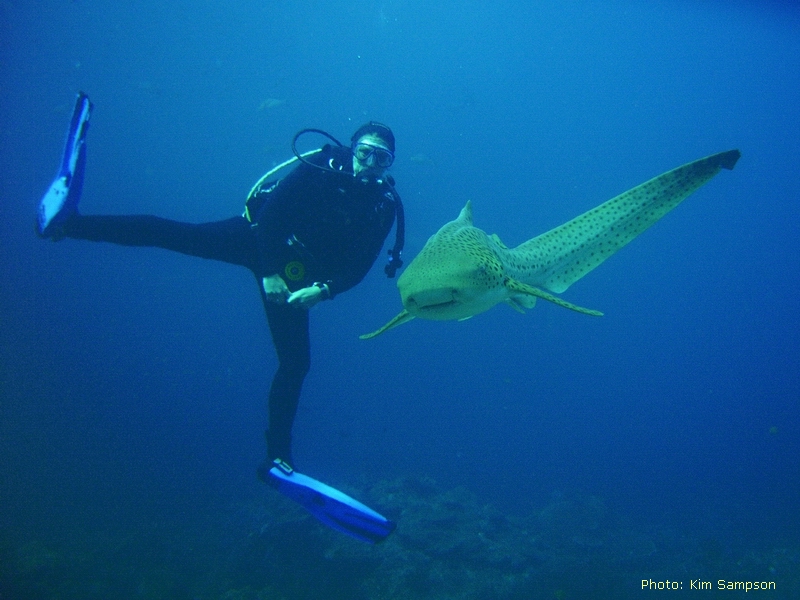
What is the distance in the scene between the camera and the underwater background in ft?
36.8

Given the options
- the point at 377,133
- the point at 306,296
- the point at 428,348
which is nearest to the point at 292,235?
the point at 306,296

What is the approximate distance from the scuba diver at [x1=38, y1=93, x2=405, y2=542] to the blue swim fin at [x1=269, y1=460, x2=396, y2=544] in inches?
0.6

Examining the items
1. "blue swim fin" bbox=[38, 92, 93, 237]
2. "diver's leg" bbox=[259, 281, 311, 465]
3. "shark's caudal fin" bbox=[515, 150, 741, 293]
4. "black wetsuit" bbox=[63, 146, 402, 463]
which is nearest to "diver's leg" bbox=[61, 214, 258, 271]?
"black wetsuit" bbox=[63, 146, 402, 463]

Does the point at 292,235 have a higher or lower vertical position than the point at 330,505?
higher

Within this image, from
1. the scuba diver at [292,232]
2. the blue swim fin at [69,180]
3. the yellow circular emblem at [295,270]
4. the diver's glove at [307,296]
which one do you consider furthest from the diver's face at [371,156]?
the blue swim fin at [69,180]

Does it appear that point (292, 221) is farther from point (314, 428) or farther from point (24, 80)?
point (24, 80)

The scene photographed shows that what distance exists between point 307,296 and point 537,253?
2249 millimetres

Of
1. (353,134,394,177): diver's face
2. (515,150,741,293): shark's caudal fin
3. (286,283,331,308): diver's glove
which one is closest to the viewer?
(515,150,741,293): shark's caudal fin

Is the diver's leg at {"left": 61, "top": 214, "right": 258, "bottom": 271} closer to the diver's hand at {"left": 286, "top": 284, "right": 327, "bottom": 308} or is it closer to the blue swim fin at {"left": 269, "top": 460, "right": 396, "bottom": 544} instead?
the diver's hand at {"left": 286, "top": 284, "right": 327, "bottom": 308}

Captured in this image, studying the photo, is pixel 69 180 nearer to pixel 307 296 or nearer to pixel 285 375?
pixel 307 296

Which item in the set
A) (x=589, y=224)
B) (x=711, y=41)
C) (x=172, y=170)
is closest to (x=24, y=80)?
(x=172, y=170)

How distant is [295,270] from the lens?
14.8 ft

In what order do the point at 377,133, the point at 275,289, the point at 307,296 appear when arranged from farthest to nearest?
the point at 377,133 < the point at 275,289 < the point at 307,296

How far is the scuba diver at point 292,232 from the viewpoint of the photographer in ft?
14.7
